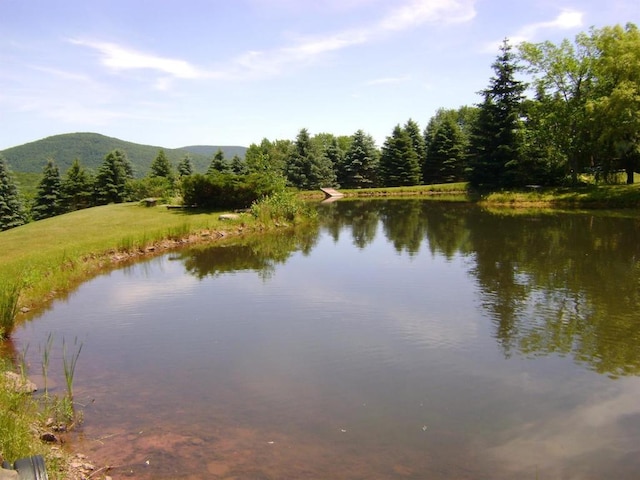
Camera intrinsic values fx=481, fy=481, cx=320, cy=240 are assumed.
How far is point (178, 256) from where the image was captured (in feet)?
60.1

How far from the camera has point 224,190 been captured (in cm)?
2762

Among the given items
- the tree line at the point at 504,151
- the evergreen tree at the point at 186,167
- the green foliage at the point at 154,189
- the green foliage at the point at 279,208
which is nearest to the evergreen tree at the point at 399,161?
the tree line at the point at 504,151

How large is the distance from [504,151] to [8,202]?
4538 cm

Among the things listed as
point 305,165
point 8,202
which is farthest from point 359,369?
point 8,202

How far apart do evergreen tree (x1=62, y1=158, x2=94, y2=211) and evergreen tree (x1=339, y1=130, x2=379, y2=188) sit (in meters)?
28.0

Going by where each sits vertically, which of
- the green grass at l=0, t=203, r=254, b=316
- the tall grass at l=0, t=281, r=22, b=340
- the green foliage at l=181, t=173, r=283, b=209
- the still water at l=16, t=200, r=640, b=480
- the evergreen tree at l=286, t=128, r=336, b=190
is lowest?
Result: the still water at l=16, t=200, r=640, b=480

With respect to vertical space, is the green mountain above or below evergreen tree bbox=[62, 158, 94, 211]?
above

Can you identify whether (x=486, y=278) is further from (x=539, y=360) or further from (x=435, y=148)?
(x=435, y=148)

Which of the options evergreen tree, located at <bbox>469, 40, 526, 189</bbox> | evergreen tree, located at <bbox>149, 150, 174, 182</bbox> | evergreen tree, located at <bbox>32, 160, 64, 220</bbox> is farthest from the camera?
evergreen tree, located at <bbox>149, 150, 174, 182</bbox>

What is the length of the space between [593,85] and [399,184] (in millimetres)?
22030

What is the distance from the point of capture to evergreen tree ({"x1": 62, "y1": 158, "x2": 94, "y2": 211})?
151 ft

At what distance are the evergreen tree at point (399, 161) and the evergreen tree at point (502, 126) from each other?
491 inches

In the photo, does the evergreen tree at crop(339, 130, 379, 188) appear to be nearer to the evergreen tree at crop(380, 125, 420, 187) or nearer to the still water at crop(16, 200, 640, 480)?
the evergreen tree at crop(380, 125, 420, 187)

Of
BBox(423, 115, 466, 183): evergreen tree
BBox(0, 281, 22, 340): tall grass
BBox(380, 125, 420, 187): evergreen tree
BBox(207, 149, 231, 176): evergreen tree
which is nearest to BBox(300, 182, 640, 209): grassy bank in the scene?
BBox(423, 115, 466, 183): evergreen tree
